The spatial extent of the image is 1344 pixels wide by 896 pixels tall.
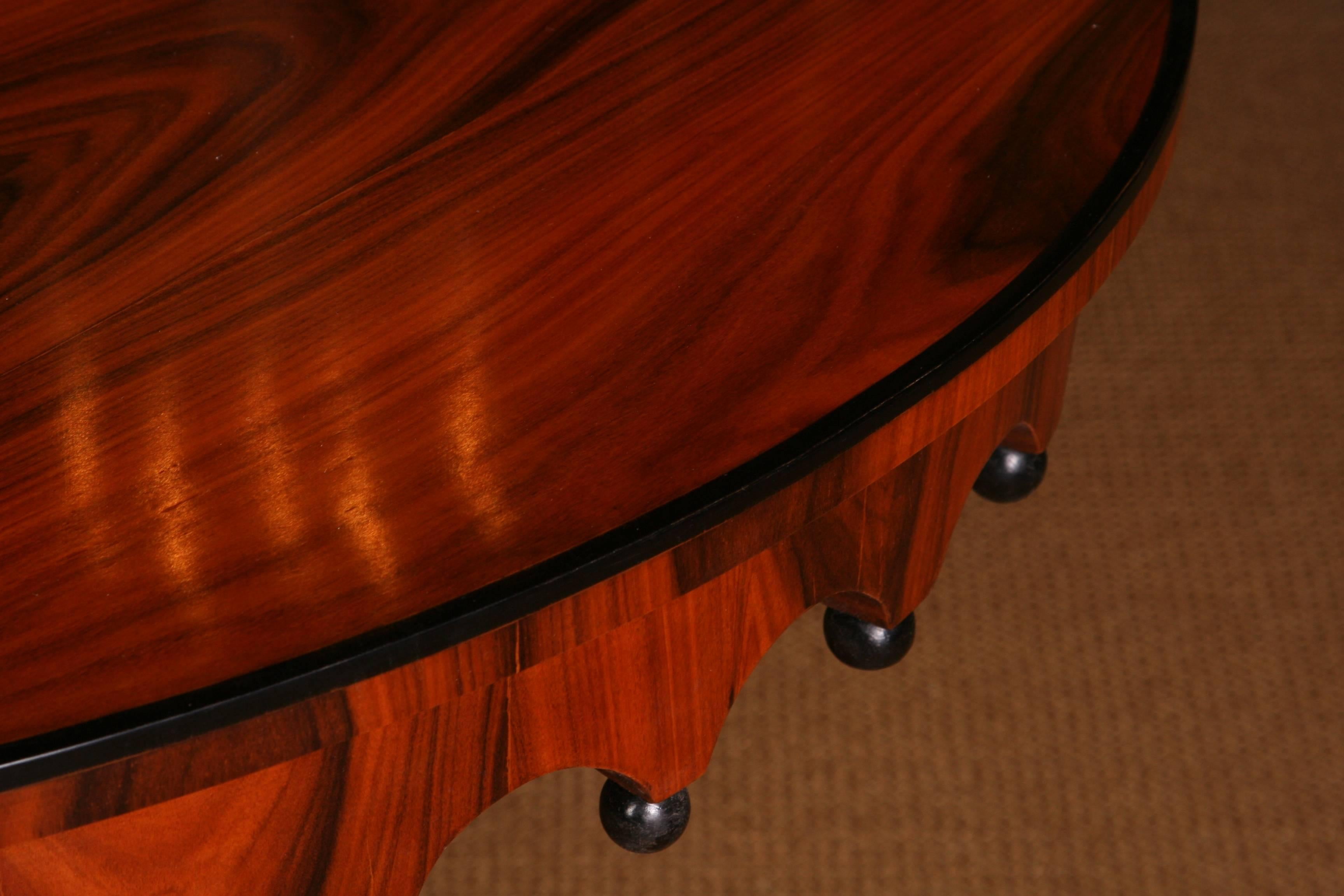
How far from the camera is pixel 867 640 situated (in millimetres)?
552

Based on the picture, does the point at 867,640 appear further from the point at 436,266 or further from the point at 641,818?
the point at 436,266

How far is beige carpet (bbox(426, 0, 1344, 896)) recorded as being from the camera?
0.87 m

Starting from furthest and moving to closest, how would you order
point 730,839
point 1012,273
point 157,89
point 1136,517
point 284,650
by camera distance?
point 1136,517, point 730,839, point 157,89, point 1012,273, point 284,650

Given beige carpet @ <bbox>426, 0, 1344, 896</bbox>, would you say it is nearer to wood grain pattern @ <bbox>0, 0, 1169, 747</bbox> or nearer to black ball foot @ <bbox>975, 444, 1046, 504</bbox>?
black ball foot @ <bbox>975, 444, 1046, 504</bbox>

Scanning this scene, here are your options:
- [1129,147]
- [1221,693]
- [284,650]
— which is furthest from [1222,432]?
[284,650]

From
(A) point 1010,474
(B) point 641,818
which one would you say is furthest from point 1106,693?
(B) point 641,818

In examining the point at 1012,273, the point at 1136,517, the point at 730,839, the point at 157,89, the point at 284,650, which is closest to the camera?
the point at 284,650

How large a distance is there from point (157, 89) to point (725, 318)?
0.26 meters

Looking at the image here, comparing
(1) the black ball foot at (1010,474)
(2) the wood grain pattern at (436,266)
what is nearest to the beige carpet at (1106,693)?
(1) the black ball foot at (1010,474)

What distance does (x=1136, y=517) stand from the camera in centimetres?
107

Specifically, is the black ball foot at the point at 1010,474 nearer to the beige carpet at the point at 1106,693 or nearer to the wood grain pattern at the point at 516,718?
the wood grain pattern at the point at 516,718

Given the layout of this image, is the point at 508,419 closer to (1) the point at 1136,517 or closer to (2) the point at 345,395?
(2) the point at 345,395

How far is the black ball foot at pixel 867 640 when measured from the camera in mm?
550

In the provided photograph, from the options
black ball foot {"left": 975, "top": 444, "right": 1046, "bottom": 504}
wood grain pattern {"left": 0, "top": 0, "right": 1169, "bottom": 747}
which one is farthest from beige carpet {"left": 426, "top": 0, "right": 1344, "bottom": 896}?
wood grain pattern {"left": 0, "top": 0, "right": 1169, "bottom": 747}
